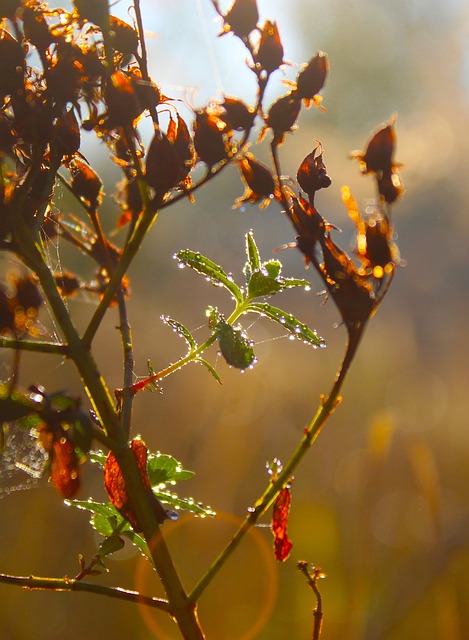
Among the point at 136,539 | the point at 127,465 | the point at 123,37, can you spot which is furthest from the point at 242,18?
the point at 136,539

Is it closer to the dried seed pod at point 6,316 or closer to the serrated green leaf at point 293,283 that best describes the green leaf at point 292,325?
the serrated green leaf at point 293,283

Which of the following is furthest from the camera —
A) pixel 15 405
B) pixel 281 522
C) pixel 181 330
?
pixel 181 330

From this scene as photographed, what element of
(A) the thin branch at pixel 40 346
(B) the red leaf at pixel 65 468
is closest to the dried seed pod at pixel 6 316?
(A) the thin branch at pixel 40 346

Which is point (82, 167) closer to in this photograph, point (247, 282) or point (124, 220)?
point (124, 220)

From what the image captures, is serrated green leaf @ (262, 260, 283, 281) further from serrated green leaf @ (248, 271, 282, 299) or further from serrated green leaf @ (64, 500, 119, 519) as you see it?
serrated green leaf @ (64, 500, 119, 519)

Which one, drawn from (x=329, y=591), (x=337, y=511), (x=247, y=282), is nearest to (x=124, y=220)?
(x=247, y=282)

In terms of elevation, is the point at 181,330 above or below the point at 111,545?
above

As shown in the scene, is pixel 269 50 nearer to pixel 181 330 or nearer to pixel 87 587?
pixel 181 330

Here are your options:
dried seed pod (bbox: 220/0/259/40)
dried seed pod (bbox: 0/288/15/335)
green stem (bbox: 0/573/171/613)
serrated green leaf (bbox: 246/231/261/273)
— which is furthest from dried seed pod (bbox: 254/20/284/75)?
green stem (bbox: 0/573/171/613)
